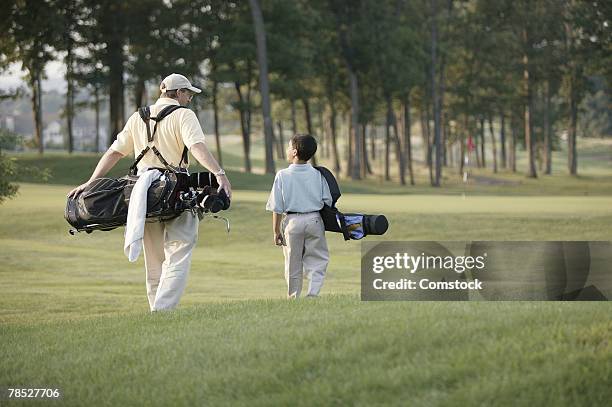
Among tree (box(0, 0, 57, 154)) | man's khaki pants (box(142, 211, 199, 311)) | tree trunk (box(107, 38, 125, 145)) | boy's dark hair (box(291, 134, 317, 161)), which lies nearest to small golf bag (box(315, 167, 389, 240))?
boy's dark hair (box(291, 134, 317, 161))

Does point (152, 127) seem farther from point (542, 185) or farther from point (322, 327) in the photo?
point (542, 185)

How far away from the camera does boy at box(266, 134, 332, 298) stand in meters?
10.9

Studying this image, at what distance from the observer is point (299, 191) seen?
10898mm

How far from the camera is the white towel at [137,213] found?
32.8 ft

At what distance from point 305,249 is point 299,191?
2.04ft

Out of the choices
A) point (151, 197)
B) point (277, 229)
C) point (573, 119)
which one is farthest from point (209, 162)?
point (573, 119)

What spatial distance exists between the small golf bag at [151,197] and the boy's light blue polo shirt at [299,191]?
3.03 ft

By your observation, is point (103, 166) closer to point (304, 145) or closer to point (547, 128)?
point (304, 145)

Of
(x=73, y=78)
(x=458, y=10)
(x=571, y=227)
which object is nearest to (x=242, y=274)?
(x=571, y=227)

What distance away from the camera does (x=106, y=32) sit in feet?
201

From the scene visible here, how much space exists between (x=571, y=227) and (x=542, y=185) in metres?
46.0

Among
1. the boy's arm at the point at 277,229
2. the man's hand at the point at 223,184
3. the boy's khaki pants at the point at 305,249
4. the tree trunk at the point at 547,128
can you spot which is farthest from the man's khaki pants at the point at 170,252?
the tree trunk at the point at 547,128

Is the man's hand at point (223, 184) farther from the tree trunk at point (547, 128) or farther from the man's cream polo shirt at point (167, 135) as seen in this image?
the tree trunk at point (547, 128)

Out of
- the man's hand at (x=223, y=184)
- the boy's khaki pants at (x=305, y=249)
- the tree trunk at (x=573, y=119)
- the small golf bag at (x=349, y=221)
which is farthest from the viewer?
the tree trunk at (x=573, y=119)
